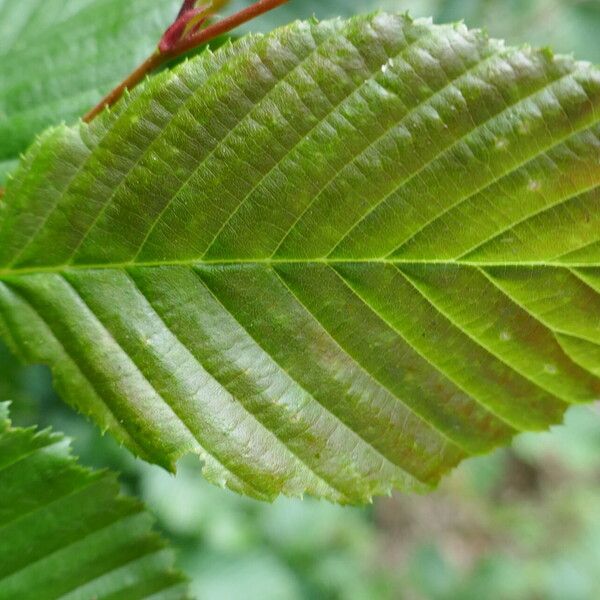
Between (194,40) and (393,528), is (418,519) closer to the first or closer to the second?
(393,528)

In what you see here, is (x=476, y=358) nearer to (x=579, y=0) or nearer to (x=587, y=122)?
(x=587, y=122)

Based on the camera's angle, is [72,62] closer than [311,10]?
Yes

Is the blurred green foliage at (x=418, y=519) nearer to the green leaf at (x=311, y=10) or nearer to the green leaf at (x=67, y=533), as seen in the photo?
the green leaf at (x=311, y=10)

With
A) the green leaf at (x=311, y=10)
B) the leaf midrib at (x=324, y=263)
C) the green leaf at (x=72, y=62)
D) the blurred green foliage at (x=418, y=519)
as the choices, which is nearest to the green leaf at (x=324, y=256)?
the leaf midrib at (x=324, y=263)

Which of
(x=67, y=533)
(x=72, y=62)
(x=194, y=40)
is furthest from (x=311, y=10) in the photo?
(x=67, y=533)

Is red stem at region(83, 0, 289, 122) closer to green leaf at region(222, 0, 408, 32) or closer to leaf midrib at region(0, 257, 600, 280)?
leaf midrib at region(0, 257, 600, 280)

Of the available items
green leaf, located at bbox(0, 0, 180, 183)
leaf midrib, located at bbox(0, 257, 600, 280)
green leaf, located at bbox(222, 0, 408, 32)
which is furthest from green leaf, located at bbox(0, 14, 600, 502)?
green leaf, located at bbox(222, 0, 408, 32)
